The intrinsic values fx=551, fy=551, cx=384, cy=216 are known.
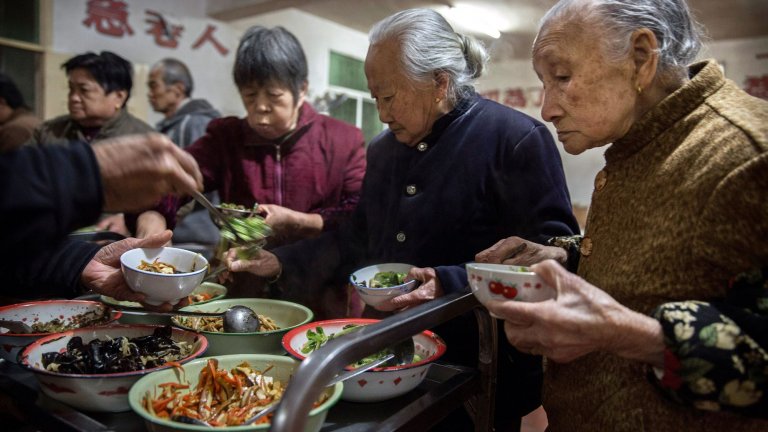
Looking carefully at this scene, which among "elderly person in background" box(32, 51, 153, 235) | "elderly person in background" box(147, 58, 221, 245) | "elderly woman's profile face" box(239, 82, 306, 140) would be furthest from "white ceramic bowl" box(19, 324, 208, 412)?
"elderly person in background" box(32, 51, 153, 235)

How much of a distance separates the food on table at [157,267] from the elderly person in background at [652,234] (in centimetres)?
104

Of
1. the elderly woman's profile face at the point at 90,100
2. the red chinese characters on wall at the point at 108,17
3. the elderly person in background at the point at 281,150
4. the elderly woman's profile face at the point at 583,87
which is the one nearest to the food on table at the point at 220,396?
the elderly woman's profile face at the point at 583,87

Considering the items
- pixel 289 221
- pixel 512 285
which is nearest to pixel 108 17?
pixel 289 221

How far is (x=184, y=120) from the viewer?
11.9ft

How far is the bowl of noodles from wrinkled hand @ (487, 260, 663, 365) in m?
0.73

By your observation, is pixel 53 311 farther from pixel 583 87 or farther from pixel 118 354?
pixel 583 87

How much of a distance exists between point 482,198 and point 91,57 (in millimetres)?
2634

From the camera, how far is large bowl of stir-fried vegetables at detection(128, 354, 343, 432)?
110 cm

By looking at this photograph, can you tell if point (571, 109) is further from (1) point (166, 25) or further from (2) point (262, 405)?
(1) point (166, 25)

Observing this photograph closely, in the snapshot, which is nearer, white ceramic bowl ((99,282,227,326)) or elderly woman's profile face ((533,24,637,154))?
elderly woman's profile face ((533,24,637,154))

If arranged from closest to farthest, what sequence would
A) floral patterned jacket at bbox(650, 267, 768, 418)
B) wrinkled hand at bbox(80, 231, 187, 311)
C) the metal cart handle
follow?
the metal cart handle, floral patterned jacket at bbox(650, 267, 768, 418), wrinkled hand at bbox(80, 231, 187, 311)

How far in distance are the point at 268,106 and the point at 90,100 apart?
4.59 feet

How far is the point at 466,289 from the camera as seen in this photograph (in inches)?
56.9

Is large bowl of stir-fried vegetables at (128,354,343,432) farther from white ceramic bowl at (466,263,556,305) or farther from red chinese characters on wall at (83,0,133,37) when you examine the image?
red chinese characters on wall at (83,0,133,37)
